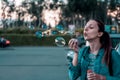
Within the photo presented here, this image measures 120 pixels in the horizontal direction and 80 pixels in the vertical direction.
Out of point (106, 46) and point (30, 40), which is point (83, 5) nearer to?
point (30, 40)

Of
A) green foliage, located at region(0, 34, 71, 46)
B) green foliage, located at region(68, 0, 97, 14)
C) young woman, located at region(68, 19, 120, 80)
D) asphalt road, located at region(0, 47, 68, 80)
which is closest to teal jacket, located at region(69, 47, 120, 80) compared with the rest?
young woman, located at region(68, 19, 120, 80)

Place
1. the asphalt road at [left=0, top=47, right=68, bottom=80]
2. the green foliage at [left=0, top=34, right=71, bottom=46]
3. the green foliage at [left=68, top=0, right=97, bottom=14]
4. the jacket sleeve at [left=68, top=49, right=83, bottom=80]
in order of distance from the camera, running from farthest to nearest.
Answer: the green foliage at [left=68, top=0, right=97, bottom=14], the green foliage at [left=0, top=34, right=71, bottom=46], the asphalt road at [left=0, top=47, right=68, bottom=80], the jacket sleeve at [left=68, top=49, right=83, bottom=80]

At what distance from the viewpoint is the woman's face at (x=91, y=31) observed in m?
4.12

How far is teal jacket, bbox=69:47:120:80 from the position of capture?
13.2 ft

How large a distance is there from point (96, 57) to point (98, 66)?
10 centimetres

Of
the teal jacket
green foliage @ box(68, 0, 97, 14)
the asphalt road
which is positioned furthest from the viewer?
green foliage @ box(68, 0, 97, 14)

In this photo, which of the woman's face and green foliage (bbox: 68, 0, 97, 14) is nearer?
the woman's face

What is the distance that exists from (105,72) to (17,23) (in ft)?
314

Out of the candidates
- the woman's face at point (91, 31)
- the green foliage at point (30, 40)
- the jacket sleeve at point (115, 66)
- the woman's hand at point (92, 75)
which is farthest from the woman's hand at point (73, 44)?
the green foliage at point (30, 40)

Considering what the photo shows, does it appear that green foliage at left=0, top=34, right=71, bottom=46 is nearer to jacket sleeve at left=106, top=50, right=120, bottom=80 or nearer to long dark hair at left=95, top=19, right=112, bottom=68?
long dark hair at left=95, top=19, right=112, bottom=68

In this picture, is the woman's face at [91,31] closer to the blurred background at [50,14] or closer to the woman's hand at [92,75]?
the woman's hand at [92,75]

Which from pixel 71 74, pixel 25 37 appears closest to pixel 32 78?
pixel 71 74

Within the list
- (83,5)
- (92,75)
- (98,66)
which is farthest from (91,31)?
(83,5)

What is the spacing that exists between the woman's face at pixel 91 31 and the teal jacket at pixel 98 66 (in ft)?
0.49
